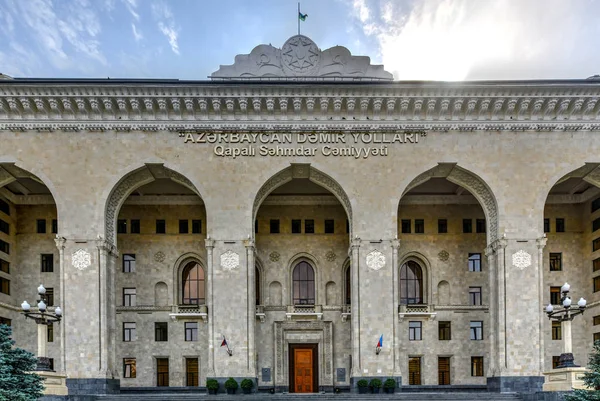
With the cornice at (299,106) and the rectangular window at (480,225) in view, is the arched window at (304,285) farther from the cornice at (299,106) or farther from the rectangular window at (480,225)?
the rectangular window at (480,225)

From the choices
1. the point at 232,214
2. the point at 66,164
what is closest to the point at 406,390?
the point at 232,214

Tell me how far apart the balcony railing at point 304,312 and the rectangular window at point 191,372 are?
544cm

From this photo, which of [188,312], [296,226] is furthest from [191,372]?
[296,226]

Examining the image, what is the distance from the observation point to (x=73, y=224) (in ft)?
78.0

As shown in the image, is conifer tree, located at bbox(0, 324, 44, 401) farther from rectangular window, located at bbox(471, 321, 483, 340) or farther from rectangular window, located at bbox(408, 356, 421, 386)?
rectangular window, located at bbox(471, 321, 483, 340)

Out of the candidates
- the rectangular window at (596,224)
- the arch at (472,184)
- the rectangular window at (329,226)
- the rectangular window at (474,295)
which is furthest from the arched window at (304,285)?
the rectangular window at (596,224)

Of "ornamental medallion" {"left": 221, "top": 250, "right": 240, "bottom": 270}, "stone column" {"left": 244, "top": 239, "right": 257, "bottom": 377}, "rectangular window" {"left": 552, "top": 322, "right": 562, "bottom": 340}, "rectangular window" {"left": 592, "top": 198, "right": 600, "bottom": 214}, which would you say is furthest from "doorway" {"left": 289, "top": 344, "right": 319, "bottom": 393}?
"rectangular window" {"left": 592, "top": 198, "right": 600, "bottom": 214}

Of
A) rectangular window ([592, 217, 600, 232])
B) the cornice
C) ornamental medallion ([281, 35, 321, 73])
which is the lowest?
rectangular window ([592, 217, 600, 232])

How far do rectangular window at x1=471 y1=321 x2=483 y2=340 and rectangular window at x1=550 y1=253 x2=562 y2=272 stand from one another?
499 centimetres

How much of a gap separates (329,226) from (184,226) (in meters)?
7.88

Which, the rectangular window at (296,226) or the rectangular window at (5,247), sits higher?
the rectangular window at (296,226)

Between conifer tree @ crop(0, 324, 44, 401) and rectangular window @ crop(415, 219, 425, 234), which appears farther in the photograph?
rectangular window @ crop(415, 219, 425, 234)

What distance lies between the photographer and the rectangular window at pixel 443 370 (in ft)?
93.5

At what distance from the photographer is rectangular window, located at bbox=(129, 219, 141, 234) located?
96.9ft
